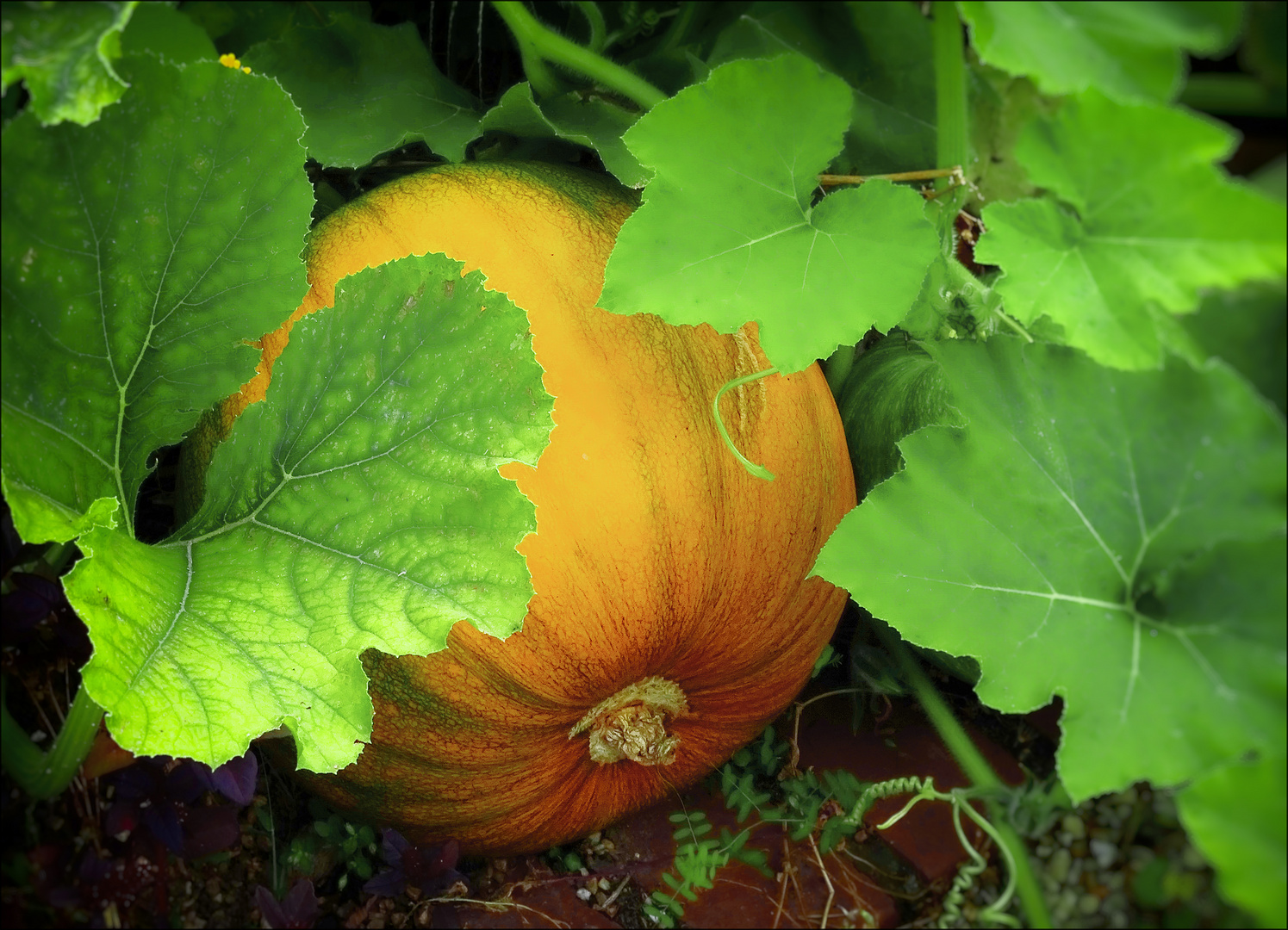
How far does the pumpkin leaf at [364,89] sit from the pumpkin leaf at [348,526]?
279 millimetres

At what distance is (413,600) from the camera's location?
748 mm

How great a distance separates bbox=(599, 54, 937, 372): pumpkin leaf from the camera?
74 centimetres

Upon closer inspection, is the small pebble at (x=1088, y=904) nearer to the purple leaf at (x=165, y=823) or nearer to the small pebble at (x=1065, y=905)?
the small pebble at (x=1065, y=905)

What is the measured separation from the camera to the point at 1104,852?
2.18ft

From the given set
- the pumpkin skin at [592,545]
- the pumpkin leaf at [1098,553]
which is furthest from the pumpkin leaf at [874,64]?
the pumpkin leaf at [1098,553]

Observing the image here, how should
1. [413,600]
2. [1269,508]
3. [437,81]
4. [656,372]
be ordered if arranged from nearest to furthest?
[1269,508] < [413,600] < [656,372] < [437,81]

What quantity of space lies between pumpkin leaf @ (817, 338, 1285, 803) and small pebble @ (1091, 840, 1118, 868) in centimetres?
9

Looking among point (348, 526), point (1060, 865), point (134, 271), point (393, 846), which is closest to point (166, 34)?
point (134, 271)

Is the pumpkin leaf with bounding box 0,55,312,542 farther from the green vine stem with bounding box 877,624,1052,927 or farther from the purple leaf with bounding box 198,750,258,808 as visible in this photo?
the green vine stem with bounding box 877,624,1052,927

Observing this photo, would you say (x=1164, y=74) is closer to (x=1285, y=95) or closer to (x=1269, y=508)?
(x=1285, y=95)

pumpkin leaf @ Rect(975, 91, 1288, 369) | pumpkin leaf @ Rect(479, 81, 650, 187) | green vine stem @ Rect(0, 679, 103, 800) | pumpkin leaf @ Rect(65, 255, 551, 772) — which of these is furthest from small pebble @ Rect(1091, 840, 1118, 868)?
green vine stem @ Rect(0, 679, 103, 800)

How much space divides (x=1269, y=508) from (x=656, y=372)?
0.44m

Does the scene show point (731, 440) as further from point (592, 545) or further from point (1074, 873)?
point (1074, 873)

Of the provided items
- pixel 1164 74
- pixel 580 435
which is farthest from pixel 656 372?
pixel 1164 74
